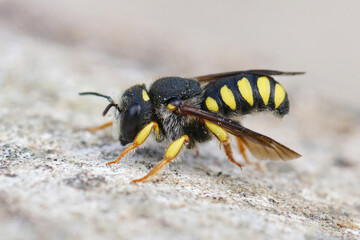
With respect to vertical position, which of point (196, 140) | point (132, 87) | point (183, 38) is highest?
point (183, 38)

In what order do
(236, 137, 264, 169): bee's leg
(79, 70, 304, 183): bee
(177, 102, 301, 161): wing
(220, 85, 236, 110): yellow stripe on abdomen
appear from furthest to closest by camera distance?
(236, 137, 264, 169): bee's leg < (220, 85, 236, 110): yellow stripe on abdomen < (79, 70, 304, 183): bee < (177, 102, 301, 161): wing

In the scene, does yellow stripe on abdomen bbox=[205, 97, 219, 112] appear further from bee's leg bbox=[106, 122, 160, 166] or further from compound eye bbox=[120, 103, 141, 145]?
compound eye bbox=[120, 103, 141, 145]

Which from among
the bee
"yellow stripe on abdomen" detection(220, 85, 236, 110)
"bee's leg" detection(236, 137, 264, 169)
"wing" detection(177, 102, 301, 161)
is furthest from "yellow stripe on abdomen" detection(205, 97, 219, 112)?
"bee's leg" detection(236, 137, 264, 169)

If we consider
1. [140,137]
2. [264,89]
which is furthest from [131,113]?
[264,89]

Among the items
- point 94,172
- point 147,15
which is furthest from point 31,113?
point 147,15

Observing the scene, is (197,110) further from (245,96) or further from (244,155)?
(244,155)

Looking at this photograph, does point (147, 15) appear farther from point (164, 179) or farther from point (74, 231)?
point (74, 231)
